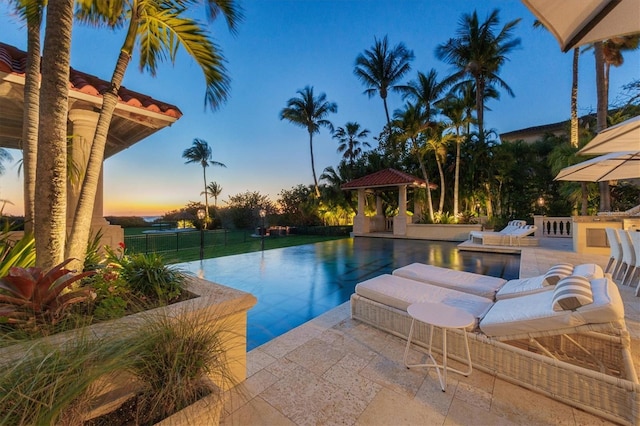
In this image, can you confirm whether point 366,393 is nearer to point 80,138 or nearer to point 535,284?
point 535,284

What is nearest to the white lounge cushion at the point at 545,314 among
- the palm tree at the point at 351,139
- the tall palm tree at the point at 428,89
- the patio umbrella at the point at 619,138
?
the patio umbrella at the point at 619,138

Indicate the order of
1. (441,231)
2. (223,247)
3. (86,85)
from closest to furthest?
(86,85) → (223,247) → (441,231)

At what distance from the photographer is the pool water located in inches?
159

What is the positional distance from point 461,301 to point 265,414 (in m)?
2.45

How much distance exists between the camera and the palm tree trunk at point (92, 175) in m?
2.35

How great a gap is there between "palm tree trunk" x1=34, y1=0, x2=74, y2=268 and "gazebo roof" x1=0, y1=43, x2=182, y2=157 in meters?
1.77

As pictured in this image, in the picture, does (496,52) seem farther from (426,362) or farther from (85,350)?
(85,350)

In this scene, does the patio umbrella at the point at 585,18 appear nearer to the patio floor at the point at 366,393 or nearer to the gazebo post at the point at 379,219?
the patio floor at the point at 366,393

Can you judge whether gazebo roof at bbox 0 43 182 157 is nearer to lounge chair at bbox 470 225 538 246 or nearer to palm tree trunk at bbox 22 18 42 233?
palm tree trunk at bbox 22 18 42 233

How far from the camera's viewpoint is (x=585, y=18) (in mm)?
2170

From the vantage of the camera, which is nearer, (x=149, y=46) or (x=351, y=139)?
(x=149, y=46)

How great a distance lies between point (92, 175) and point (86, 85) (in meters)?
2.18

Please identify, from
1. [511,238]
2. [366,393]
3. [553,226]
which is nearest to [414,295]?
[366,393]

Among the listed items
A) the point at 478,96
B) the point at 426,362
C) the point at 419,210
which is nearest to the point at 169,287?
the point at 426,362
